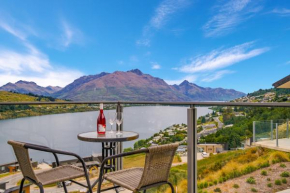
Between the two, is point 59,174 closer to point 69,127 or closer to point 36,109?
point 69,127

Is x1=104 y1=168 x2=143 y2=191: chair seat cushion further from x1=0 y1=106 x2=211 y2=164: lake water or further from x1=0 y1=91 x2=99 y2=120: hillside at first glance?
x1=0 y1=91 x2=99 y2=120: hillside

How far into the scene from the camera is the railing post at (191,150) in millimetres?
2805

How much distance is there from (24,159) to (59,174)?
1.45 feet

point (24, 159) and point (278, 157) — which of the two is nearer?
point (24, 159)

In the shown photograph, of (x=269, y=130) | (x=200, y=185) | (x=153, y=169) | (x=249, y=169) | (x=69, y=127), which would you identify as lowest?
(x=200, y=185)

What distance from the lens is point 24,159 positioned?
2.24 m

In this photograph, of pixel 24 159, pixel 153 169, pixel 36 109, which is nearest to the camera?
pixel 153 169

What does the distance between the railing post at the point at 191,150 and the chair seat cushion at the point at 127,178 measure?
1.97 feet

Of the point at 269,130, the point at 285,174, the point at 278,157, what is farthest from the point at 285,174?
the point at 269,130

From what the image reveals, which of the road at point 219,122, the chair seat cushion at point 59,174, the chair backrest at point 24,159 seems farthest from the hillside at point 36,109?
the road at point 219,122

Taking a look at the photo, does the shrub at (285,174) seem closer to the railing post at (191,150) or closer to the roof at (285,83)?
the railing post at (191,150)

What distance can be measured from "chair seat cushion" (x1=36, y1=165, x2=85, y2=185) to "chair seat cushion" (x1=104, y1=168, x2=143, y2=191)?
35 cm

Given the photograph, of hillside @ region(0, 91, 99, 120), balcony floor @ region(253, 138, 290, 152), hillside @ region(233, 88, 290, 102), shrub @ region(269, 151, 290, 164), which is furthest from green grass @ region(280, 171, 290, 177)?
hillside @ region(0, 91, 99, 120)

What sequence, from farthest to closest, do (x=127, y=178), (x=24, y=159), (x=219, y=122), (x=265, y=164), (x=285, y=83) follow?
(x=285, y=83)
(x=219, y=122)
(x=265, y=164)
(x=127, y=178)
(x=24, y=159)
